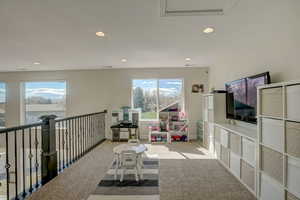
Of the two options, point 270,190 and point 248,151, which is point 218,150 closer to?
point 248,151

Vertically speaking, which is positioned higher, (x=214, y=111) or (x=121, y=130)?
(x=214, y=111)

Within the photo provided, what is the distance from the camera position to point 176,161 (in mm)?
3557

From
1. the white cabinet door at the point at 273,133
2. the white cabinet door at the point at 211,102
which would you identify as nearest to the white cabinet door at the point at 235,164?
the white cabinet door at the point at 273,133

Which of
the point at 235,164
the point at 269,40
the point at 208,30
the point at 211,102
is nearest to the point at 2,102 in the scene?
the point at 211,102

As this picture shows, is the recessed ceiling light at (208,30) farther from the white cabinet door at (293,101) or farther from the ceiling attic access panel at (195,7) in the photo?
the white cabinet door at (293,101)

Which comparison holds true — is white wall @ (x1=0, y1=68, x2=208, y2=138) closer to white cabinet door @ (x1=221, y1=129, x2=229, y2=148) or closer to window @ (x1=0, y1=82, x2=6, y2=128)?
window @ (x1=0, y1=82, x2=6, y2=128)

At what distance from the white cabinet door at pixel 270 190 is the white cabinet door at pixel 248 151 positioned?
11.6 inches

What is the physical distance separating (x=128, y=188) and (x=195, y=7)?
8.51 feet

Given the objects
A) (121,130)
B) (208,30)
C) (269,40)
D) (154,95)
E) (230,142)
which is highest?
(208,30)

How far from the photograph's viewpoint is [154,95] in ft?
19.1

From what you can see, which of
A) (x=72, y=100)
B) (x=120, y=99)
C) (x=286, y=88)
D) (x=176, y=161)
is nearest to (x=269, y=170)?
(x=286, y=88)

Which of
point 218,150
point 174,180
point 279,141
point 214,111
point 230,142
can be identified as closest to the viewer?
point 279,141

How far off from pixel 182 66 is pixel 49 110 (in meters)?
4.96

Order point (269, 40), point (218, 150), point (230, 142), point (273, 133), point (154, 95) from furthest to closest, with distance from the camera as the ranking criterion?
point (154, 95), point (218, 150), point (230, 142), point (269, 40), point (273, 133)
